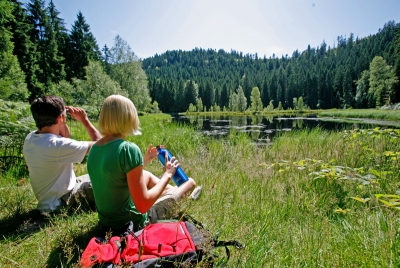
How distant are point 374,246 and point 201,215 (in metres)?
1.75

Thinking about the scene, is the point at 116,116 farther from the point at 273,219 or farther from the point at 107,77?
the point at 107,77

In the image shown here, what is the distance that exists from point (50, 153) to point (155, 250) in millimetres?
1709

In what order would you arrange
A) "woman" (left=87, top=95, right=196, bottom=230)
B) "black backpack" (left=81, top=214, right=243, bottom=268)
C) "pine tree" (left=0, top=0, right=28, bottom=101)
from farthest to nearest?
"pine tree" (left=0, top=0, right=28, bottom=101)
"woman" (left=87, top=95, right=196, bottom=230)
"black backpack" (left=81, top=214, right=243, bottom=268)

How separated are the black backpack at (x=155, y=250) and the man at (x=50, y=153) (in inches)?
47.5

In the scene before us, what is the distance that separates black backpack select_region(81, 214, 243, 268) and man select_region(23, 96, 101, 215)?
1207 mm

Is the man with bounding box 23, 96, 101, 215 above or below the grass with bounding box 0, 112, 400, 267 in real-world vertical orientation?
above

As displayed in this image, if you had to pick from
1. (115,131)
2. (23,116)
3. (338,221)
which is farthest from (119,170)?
(23,116)

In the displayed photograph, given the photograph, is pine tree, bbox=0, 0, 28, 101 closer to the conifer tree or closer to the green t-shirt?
the green t-shirt

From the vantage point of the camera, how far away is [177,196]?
269 centimetres

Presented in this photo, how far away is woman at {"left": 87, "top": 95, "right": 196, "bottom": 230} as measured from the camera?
177 cm

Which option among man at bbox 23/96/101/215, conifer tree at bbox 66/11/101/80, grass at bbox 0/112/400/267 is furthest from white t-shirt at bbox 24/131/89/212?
conifer tree at bbox 66/11/101/80

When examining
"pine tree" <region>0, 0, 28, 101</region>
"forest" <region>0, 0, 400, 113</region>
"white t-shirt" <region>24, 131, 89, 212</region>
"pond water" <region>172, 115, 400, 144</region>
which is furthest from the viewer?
"forest" <region>0, 0, 400, 113</region>

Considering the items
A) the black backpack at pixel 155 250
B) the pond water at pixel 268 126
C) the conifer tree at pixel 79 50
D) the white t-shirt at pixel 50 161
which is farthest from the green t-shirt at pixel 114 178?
the conifer tree at pixel 79 50

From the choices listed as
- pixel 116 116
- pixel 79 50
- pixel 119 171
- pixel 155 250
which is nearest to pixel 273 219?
pixel 155 250
